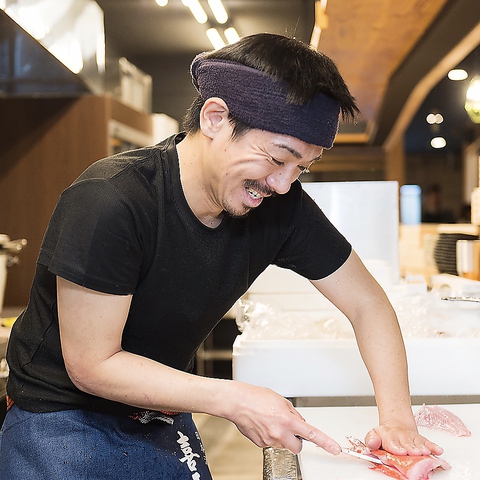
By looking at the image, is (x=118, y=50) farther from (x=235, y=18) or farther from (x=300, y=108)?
(x=300, y=108)

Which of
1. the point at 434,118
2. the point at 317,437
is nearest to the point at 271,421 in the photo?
the point at 317,437

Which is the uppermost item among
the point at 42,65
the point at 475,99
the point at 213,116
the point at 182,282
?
the point at 475,99

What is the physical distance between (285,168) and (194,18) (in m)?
4.35

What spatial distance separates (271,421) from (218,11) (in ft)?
13.9

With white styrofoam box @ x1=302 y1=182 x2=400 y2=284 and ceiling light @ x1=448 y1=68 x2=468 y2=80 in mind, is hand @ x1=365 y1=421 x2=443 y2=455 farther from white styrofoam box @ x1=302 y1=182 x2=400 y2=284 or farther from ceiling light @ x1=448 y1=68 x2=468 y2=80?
ceiling light @ x1=448 y1=68 x2=468 y2=80

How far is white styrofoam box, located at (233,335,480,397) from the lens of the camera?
130cm

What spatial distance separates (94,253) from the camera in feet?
3.06

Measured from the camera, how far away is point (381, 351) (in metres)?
1.18

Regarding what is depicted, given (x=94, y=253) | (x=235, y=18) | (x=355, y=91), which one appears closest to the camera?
(x=94, y=253)

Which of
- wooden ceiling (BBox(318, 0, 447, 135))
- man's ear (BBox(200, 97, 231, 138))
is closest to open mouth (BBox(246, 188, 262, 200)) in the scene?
man's ear (BBox(200, 97, 231, 138))

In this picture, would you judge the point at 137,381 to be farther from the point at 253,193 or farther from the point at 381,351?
the point at 381,351

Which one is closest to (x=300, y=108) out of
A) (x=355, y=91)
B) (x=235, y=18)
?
(x=235, y=18)

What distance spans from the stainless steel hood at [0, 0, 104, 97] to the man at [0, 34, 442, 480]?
47.5 inches

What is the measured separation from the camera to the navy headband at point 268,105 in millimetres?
971
